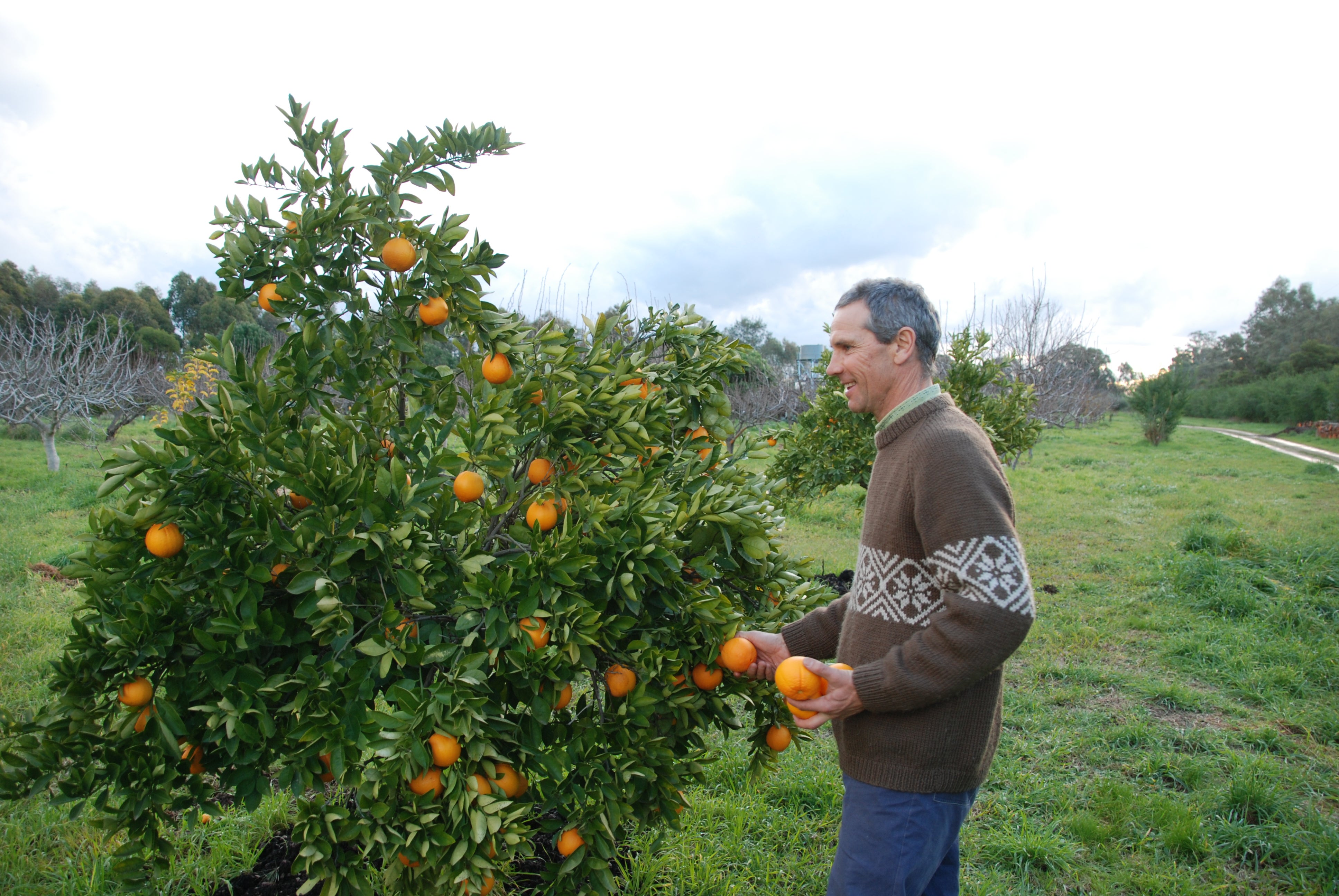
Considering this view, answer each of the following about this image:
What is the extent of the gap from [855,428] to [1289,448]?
2528 cm

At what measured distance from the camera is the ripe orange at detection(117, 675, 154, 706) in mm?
1512

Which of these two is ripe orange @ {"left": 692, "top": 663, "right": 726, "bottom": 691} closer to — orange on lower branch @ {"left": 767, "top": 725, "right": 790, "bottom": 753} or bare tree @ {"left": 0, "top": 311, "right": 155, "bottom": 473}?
orange on lower branch @ {"left": 767, "top": 725, "right": 790, "bottom": 753}

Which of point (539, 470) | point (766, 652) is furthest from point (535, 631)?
point (766, 652)

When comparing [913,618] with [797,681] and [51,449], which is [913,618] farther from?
[51,449]

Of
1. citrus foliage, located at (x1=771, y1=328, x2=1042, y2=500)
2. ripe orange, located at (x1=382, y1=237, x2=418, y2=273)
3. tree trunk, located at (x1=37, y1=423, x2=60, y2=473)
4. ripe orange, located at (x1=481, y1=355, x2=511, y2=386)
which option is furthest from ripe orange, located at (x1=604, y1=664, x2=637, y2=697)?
tree trunk, located at (x1=37, y1=423, x2=60, y2=473)

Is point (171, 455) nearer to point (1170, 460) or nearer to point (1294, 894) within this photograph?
point (1294, 894)

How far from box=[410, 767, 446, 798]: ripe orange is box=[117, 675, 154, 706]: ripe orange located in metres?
0.63

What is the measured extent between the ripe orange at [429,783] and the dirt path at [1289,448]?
1993 centimetres

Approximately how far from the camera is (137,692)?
59.7 inches

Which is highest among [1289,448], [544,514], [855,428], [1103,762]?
[855,428]

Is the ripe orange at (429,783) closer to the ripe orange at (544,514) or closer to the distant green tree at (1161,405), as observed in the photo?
the ripe orange at (544,514)

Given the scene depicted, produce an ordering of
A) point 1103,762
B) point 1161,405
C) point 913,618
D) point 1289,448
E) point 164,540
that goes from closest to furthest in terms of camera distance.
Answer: point 164,540
point 913,618
point 1103,762
point 1289,448
point 1161,405

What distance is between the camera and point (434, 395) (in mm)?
1865

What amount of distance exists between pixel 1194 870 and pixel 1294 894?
1.04 ft
